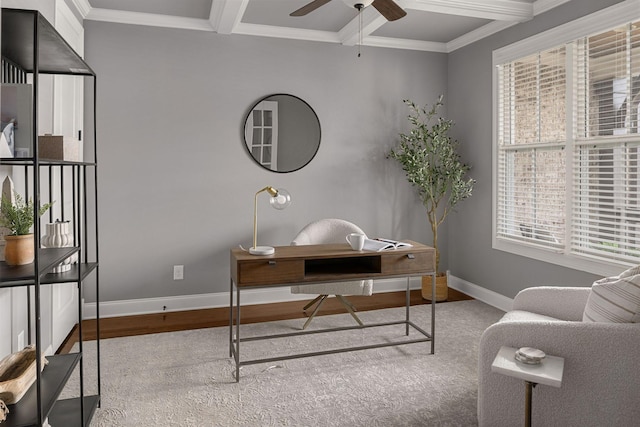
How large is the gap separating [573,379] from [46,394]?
2148 millimetres

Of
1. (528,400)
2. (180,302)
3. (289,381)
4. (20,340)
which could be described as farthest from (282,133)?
(528,400)

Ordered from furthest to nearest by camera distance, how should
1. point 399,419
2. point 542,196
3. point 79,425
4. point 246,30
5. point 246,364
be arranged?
point 246,30
point 542,196
point 246,364
point 399,419
point 79,425

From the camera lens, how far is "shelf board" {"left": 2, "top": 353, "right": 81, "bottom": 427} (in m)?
1.63

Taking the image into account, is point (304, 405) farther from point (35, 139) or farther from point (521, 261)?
point (521, 261)

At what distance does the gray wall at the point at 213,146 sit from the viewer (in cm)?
398

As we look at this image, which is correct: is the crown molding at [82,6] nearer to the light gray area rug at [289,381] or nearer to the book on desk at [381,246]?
the light gray area rug at [289,381]

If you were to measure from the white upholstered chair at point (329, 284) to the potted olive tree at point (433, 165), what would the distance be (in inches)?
37.7

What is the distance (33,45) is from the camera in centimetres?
168

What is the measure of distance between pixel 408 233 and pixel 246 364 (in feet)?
8.38

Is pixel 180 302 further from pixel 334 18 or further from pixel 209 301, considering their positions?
pixel 334 18

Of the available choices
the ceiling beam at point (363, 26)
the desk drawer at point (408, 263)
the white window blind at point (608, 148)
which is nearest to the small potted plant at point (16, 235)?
the desk drawer at point (408, 263)

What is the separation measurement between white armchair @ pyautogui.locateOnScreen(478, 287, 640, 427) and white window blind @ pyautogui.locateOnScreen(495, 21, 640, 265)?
4.86 ft

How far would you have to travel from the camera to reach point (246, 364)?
9.27 feet

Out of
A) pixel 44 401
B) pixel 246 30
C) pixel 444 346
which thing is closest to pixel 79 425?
pixel 44 401
